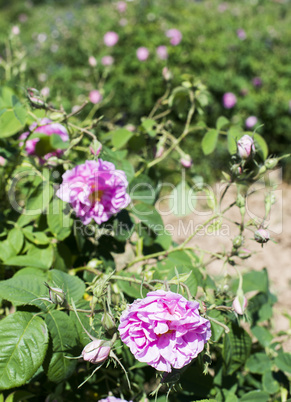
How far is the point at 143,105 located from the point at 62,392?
2734 mm

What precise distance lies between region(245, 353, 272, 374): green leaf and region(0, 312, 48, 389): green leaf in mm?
550

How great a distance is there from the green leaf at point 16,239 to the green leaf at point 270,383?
2.14 ft

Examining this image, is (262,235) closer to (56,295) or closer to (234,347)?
(234,347)

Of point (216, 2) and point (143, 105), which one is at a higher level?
point (216, 2)

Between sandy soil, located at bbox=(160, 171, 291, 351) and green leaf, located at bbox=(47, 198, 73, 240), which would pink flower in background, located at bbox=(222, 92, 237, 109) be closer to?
sandy soil, located at bbox=(160, 171, 291, 351)

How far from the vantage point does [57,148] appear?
3.05ft

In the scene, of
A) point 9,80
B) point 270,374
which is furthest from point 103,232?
point 9,80

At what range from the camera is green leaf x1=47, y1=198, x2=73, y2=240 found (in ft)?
2.90

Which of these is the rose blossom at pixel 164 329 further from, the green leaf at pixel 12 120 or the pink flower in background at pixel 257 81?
the pink flower in background at pixel 257 81

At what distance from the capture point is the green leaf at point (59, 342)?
713 mm

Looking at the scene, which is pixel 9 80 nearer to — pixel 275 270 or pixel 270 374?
pixel 270 374

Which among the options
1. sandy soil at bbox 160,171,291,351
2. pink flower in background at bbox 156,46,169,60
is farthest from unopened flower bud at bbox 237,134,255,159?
pink flower in background at bbox 156,46,169,60

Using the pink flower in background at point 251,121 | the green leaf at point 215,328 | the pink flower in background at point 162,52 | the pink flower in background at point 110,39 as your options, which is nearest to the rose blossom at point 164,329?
the green leaf at point 215,328

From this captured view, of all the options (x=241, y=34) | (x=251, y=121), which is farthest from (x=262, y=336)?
(x=241, y=34)
